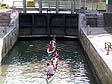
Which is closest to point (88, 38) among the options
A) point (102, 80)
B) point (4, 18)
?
point (102, 80)

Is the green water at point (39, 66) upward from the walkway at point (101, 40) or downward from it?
downward

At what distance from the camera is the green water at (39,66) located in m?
24.1

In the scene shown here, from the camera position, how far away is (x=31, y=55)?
32.6 metres

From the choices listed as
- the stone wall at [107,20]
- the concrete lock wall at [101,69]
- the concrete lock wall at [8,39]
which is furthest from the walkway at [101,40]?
the concrete lock wall at [8,39]

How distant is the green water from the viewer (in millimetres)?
24094

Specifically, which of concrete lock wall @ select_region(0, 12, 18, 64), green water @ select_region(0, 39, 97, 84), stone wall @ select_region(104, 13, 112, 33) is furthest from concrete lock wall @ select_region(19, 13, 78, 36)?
green water @ select_region(0, 39, 97, 84)

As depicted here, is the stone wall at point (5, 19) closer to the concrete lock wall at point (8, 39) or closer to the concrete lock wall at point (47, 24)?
the concrete lock wall at point (8, 39)

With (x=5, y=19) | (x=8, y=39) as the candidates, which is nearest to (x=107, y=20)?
(x=5, y=19)

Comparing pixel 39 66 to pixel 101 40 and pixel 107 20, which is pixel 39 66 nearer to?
pixel 101 40

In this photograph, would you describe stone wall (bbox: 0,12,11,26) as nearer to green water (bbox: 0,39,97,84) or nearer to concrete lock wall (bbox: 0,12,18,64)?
concrete lock wall (bbox: 0,12,18,64)

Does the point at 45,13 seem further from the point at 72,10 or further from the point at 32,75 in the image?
the point at 32,75

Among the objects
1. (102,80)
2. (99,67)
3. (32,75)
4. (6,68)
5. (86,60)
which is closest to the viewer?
(102,80)

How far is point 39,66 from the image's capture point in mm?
27953

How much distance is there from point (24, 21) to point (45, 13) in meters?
2.51
